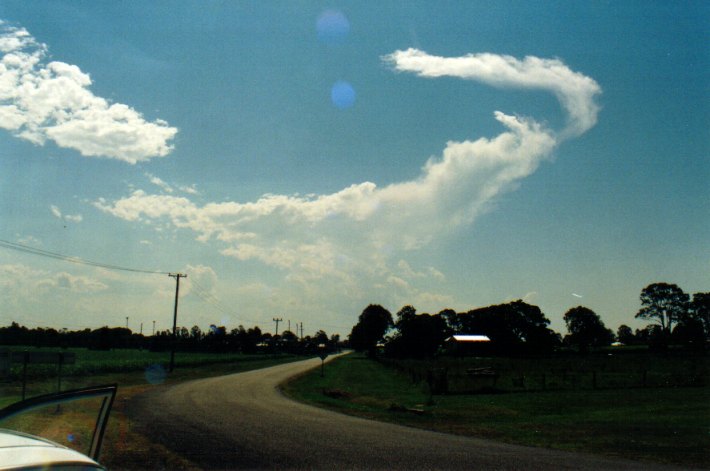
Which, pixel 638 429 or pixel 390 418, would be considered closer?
pixel 638 429

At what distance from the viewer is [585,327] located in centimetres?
14550

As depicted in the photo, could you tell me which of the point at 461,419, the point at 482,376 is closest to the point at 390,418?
the point at 461,419

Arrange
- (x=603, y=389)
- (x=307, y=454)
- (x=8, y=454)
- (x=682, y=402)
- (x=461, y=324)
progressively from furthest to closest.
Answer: (x=461, y=324) < (x=603, y=389) < (x=682, y=402) < (x=307, y=454) < (x=8, y=454)

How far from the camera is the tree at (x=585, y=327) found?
14512 centimetres

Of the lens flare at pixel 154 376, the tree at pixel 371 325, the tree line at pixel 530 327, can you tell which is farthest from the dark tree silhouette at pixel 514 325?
the lens flare at pixel 154 376

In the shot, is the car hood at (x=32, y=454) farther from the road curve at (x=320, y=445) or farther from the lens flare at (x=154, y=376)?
the lens flare at (x=154, y=376)

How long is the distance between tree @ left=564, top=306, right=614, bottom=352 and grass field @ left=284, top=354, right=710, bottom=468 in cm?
12011

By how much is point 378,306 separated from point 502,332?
168 ft

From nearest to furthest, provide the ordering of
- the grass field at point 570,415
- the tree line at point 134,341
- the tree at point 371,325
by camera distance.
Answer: the grass field at point 570,415, the tree line at point 134,341, the tree at point 371,325

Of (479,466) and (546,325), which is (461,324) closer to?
(546,325)

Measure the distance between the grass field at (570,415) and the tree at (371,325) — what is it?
128446mm

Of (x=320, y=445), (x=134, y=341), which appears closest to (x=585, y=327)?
(x=134, y=341)

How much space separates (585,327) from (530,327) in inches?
893

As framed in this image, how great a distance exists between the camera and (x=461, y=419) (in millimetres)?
20266
